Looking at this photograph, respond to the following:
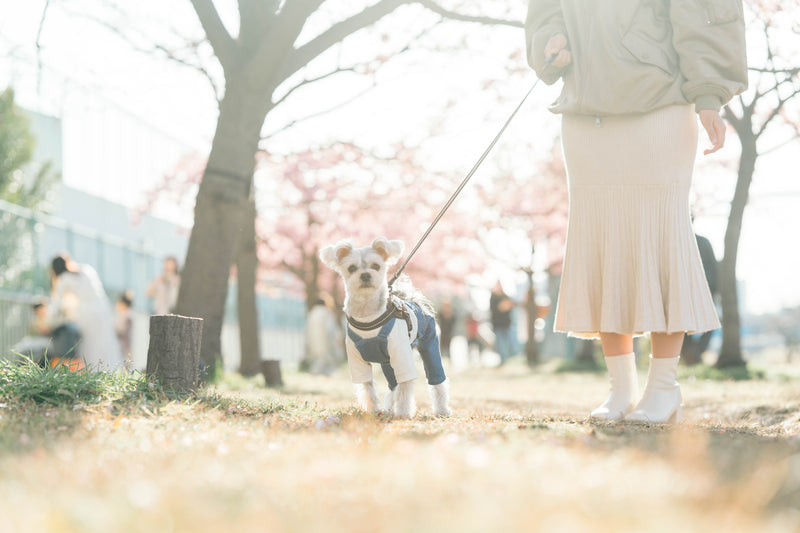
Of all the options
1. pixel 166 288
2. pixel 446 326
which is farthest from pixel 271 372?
pixel 446 326

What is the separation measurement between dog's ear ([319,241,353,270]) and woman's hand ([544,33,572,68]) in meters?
1.48

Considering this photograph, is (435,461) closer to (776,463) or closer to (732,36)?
(776,463)

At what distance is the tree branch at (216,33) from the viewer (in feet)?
19.7

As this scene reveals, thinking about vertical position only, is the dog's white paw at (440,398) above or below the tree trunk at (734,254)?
below

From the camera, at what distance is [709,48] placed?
371 centimetres

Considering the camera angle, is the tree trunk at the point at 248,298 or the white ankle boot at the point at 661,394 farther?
the tree trunk at the point at 248,298

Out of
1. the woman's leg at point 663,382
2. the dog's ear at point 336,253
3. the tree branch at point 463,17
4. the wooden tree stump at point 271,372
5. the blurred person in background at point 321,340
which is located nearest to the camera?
the woman's leg at point 663,382

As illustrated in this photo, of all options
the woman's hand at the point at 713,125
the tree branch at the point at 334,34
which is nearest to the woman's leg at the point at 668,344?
the woman's hand at the point at 713,125

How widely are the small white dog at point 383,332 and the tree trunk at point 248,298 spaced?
7226 mm

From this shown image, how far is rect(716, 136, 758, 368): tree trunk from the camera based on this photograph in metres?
11.4

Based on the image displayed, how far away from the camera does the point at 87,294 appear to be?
27.6ft

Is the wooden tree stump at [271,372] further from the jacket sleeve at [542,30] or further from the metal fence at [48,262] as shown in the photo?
the jacket sleeve at [542,30]

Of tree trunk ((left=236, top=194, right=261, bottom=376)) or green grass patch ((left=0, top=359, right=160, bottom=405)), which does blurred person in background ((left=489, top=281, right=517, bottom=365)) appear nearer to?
tree trunk ((left=236, top=194, right=261, bottom=376))

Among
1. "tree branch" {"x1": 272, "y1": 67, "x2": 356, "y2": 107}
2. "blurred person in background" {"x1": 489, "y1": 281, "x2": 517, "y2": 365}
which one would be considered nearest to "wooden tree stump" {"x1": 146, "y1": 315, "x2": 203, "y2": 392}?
"tree branch" {"x1": 272, "y1": 67, "x2": 356, "y2": 107}
